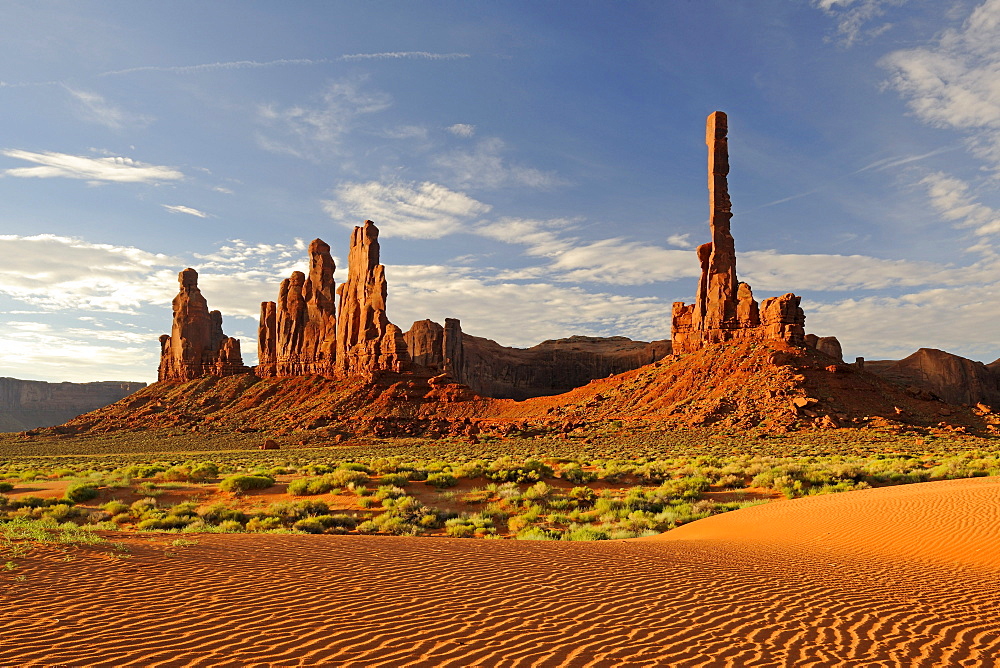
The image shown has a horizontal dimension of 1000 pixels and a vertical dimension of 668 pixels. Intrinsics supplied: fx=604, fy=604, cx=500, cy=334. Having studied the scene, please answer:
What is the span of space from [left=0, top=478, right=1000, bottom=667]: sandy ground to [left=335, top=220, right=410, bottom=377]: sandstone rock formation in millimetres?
58749

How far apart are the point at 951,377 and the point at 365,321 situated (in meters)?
78.3

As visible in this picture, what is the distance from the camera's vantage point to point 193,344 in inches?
3445

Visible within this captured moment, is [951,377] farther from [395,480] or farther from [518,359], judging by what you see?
[395,480]

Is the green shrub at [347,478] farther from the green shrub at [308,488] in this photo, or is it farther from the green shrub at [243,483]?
the green shrub at [243,483]

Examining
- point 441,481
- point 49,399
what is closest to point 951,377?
point 441,481

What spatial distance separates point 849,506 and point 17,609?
16.1 m

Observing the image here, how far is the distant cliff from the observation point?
13062 centimetres

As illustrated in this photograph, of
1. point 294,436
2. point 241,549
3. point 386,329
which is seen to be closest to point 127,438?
point 294,436

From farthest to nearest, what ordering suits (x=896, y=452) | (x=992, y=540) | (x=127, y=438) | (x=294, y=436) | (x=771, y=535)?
(x=127, y=438)
(x=294, y=436)
(x=896, y=452)
(x=771, y=535)
(x=992, y=540)

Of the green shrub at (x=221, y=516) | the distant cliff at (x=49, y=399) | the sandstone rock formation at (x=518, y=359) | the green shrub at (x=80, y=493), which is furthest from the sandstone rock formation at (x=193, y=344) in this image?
the green shrub at (x=221, y=516)

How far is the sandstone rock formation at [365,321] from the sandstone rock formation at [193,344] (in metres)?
19.6

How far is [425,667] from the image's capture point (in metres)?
4.11

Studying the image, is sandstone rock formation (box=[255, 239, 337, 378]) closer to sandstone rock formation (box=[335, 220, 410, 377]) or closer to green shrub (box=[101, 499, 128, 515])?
sandstone rock formation (box=[335, 220, 410, 377])

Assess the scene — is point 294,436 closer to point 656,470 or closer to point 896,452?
point 656,470
